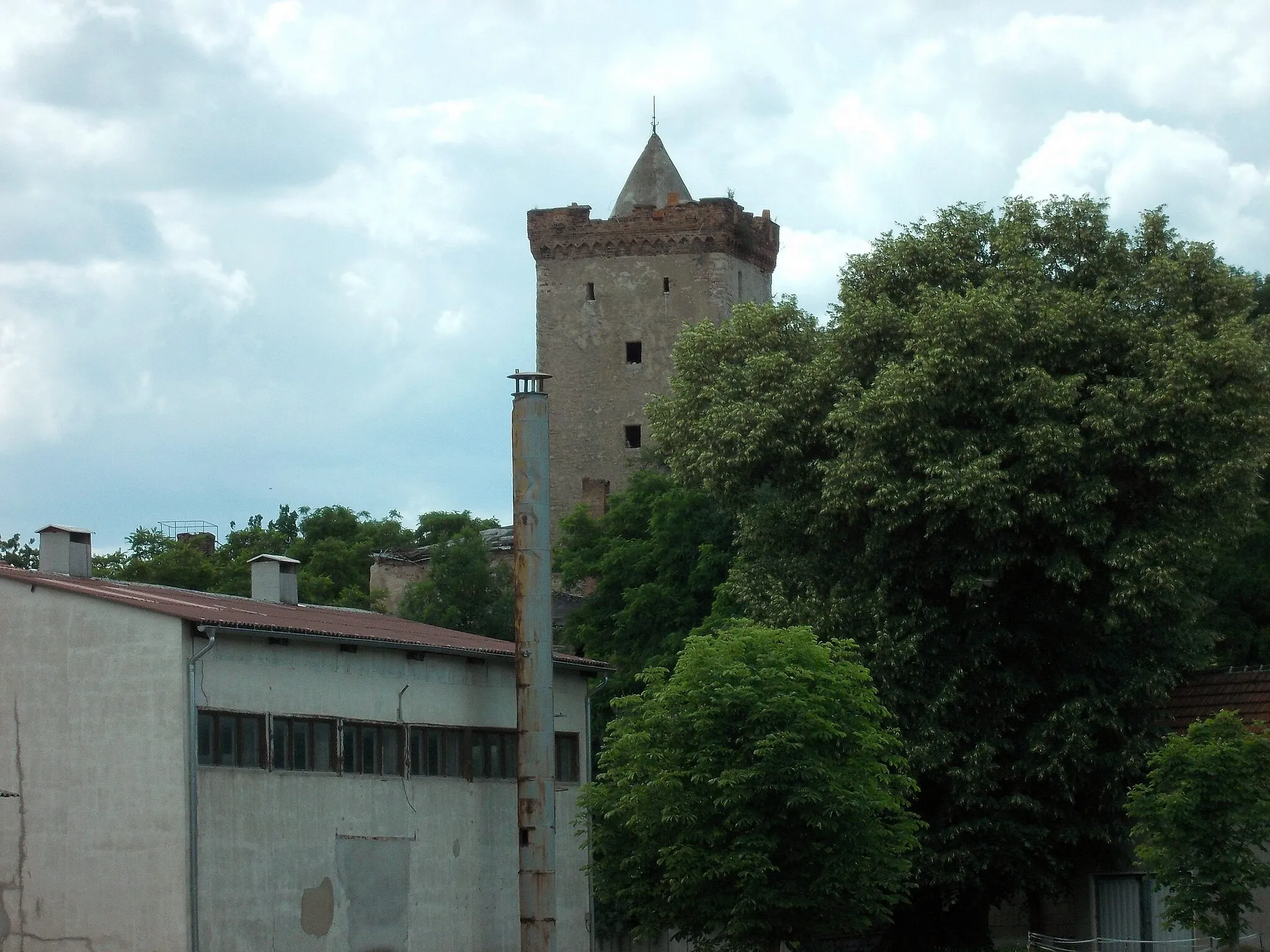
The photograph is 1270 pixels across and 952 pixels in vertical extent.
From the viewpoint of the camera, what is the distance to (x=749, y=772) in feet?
99.3

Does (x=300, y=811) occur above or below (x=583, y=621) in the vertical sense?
below

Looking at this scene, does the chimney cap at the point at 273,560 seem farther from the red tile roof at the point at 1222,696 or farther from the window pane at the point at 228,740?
the red tile roof at the point at 1222,696

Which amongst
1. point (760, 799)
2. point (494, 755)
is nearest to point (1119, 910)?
point (760, 799)

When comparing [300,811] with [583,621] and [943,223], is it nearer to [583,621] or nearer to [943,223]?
[943,223]

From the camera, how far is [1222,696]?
122ft

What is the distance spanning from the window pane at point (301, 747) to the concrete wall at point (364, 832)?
164mm

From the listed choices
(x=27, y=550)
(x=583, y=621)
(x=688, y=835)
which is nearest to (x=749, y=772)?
(x=688, y=835)

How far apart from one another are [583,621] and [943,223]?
15.8 m

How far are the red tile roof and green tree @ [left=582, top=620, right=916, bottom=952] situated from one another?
740 centimetres

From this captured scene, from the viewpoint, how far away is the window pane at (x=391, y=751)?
106 feet

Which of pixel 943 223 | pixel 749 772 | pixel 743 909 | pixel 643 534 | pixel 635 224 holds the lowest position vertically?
pixel 743 909

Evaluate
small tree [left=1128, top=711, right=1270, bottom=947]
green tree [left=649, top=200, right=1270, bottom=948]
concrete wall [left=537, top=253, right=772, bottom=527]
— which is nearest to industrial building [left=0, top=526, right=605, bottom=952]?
green tree [left=649, top=200, right=1270, bottom=948]

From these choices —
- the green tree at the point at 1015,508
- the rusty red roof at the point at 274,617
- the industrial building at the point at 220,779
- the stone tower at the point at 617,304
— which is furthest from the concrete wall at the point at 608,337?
the industrial building at the point at 220,779

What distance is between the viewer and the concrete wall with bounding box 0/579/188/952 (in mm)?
28328
